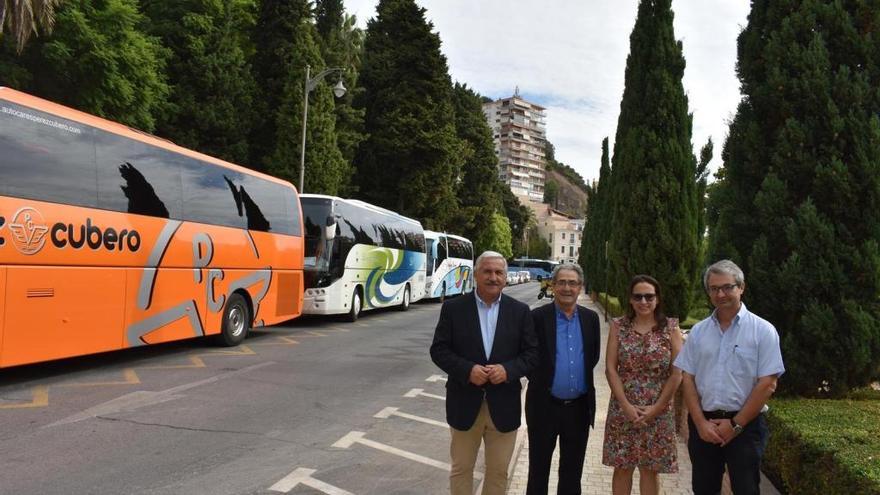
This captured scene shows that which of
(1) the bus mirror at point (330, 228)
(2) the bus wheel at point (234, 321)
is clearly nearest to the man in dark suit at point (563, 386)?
(2) the bus wheel at point (234, 321)

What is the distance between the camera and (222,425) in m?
6.88

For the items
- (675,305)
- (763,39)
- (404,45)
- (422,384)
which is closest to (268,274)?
(422,384)

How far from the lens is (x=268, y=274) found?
14.1 m

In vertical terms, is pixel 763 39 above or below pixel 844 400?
above

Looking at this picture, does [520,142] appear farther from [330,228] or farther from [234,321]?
[234,321]

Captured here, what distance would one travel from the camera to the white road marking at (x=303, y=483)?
5023 millimetres

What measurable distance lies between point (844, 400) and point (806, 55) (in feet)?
10.2

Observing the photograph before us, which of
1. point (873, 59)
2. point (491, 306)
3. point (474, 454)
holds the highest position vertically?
point (873, 59)

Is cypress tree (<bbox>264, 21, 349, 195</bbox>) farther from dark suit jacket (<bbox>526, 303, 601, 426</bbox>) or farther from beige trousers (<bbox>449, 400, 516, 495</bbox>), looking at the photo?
beige trousers (<bbox>449, 400, 516, 495</bbox>)

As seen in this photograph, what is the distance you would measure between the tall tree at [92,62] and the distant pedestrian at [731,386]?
2248 cm

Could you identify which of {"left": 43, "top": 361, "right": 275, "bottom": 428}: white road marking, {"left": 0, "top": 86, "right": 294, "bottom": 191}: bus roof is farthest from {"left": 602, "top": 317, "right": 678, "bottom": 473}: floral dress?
{"left": 0, "top": 86, "right": 294, "bottom": 191}: bus roof

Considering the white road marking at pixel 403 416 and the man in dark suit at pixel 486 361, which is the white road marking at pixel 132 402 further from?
the man in dark suit at pixel 486 361

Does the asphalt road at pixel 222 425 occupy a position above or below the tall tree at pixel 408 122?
below

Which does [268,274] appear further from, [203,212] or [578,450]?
[578,450]
